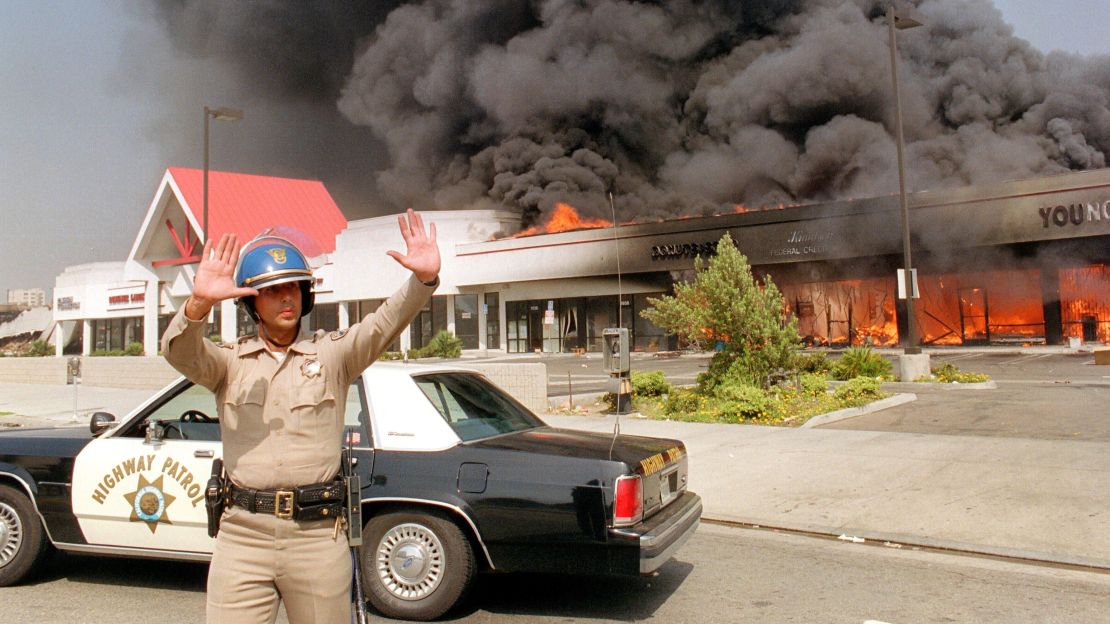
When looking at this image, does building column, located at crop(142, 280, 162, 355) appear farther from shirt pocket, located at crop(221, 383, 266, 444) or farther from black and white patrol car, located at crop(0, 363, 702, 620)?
shirt pocket, located at crop(221, 383, 266, 444)

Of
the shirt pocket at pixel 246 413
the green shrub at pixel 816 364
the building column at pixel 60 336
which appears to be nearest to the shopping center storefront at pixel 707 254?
the building column at pixel 60 336

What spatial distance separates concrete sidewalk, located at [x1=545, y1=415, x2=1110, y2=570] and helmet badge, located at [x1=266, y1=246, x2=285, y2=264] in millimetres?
5287

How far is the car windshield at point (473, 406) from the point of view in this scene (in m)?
4.85

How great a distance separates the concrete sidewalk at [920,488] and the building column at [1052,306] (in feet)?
79.1

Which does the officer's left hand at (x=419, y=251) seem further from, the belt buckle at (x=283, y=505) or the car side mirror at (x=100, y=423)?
the car side mirror at (x=100, y=423)

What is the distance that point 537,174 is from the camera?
1887 inches

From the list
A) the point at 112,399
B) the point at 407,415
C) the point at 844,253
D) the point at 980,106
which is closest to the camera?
the point at 407,415

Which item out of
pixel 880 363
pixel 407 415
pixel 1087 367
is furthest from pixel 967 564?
pixel 1087 367

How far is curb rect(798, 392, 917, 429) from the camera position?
1205 cm

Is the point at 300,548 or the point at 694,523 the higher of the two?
the point at 300,548

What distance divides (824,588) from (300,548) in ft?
12.0

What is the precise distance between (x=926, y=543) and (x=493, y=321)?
37.5 metres

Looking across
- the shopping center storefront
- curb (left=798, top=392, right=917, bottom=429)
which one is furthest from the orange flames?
curb (left=798, top=392, right=917, bottom=429)

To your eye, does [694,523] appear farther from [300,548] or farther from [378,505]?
[300,548]
